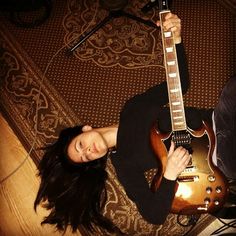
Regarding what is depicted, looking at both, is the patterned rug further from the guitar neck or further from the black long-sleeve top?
the guitar neck

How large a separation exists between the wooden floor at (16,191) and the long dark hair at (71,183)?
408 millimetres

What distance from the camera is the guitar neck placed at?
1583 mm

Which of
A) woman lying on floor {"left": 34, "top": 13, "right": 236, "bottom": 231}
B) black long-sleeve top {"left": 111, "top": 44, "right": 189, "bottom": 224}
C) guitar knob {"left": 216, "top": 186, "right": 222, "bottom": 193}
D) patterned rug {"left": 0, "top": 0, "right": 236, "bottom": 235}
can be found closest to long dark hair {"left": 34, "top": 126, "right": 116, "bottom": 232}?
woman lying on floor {"left": 34, "top": 13, "right": 236, "bottom": 231}

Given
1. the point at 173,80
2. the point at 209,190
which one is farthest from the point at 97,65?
the point at 209,190

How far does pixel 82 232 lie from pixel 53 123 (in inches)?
34.5

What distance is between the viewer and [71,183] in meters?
2.02

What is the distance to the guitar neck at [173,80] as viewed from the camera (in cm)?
158

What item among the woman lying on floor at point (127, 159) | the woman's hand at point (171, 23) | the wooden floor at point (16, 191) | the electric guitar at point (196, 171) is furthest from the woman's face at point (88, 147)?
the wooden floor at point (16, 191)

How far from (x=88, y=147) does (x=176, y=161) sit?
19.7 inches

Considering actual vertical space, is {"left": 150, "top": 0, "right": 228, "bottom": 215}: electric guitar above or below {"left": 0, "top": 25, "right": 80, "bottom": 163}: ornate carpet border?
below

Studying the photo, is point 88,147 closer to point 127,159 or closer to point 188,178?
point 127,159

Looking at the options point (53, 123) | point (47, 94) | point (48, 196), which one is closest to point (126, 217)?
point (48, 196)

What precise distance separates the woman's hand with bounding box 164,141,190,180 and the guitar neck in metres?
0.14

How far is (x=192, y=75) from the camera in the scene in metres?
2.58
